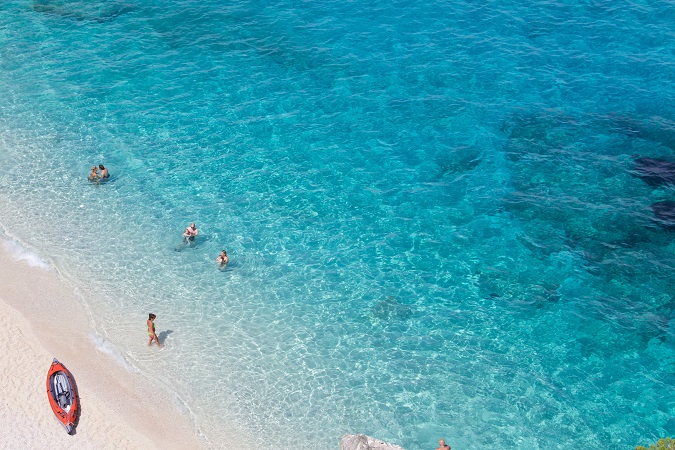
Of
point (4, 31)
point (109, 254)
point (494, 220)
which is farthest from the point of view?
point (4, 31)

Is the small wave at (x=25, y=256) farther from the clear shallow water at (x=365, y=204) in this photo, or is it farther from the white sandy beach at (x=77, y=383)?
the white sandy beach at (x=77, y=383)

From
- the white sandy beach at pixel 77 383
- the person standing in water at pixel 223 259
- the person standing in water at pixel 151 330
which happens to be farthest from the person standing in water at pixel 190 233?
the person standing in water at pixel 151 330

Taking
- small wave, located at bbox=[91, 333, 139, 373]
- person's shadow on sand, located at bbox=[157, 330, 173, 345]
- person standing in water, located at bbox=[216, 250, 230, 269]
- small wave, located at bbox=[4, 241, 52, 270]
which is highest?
small wave, located at bbox=[4, 241, 52, 270]

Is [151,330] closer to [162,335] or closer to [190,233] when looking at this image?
[162,335]

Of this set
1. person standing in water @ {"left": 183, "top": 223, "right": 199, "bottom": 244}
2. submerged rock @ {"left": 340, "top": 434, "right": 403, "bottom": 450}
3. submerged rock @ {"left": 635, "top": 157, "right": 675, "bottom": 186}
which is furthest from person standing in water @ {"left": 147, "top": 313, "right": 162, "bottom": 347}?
submerged rock @ {"left": 635, "top": 157, "right": 675, "bottom": 186}

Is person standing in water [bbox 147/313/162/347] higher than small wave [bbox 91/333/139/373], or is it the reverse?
person standing in water [bbox 147/313/162/347]

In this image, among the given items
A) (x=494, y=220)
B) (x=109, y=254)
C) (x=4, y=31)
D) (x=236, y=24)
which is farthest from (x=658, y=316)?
(x=4, y=31)

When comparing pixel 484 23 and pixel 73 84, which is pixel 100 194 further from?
pixel 484 23

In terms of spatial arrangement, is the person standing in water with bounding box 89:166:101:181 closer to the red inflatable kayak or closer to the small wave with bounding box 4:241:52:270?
the small wave with bounding box 4:241:52:270
